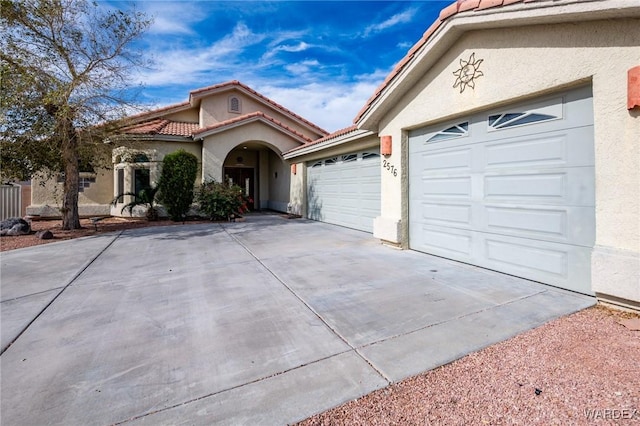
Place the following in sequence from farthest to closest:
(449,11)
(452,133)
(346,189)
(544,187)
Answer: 1. (346,189)
2. (452,133)
3. (449,11)
4. (544,187)

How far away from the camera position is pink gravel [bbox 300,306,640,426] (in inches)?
80.1

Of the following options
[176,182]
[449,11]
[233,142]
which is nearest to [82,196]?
[176,182]

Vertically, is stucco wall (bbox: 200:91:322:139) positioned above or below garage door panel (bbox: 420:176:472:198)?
above

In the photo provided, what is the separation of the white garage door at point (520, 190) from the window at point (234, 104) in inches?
583

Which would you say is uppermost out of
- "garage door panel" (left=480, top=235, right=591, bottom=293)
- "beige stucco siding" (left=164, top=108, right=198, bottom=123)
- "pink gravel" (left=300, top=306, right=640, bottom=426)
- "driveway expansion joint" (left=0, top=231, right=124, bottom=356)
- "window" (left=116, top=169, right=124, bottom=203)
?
"beige stucco siding" (left=164, top=108, right=198, bottom=123)

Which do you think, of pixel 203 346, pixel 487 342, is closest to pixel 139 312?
pixel 203 346

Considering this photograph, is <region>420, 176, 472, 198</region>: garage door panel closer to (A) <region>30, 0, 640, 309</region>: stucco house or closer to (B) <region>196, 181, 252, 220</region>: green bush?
(A) <region>30, 0, 640, 309</region>: stucco house

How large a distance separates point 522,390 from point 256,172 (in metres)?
19.0

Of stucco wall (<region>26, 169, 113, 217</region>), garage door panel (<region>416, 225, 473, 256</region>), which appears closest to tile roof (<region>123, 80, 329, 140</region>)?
stucco wall (<region>26, 169, 113, 217</region>)

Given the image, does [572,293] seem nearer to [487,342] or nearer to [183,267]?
[487,342]

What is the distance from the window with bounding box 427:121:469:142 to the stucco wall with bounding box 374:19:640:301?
355 millimetres

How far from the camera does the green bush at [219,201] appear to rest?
1336cm

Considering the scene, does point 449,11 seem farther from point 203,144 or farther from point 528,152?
point 203,144

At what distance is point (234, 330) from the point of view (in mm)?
3324
